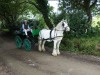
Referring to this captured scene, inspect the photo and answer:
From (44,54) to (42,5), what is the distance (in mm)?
4621

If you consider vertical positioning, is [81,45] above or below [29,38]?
below

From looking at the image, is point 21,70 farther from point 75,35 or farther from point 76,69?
point 75,35

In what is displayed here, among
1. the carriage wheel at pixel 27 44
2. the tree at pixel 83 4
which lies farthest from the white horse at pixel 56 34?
the tree at pixel 83 4

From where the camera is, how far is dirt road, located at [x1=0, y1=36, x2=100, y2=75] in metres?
9.81

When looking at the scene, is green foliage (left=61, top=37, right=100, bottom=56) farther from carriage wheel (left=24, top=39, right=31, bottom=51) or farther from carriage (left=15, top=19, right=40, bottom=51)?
carriage wheel (left=24, top=39, right=31, bottom=51)

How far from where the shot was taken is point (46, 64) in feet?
36.2

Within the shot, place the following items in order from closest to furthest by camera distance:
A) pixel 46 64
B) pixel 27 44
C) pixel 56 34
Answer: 1. pixel 46 64
2. pixel 56 34
3. pixel 27 44

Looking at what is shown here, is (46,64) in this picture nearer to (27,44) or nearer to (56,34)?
(56,34)

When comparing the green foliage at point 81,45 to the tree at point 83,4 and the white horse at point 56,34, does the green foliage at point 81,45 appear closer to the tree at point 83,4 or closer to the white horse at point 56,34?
the white horse at point 56,34

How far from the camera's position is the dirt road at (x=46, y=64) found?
32.2 feet

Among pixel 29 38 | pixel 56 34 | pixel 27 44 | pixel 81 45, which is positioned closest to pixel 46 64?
pixel 56 34

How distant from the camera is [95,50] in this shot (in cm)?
1279

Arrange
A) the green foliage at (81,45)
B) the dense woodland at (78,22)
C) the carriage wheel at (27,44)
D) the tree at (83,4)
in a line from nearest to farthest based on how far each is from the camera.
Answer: the green foliage at (81,45) → the dense woodland at (78,22) → the carriage wheel at (27,44) → the tree at (83,4)

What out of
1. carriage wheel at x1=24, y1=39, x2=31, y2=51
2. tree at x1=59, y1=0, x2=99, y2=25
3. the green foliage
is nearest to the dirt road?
carriage wheel at x1=24, y1=39, x2=31, y2=51
